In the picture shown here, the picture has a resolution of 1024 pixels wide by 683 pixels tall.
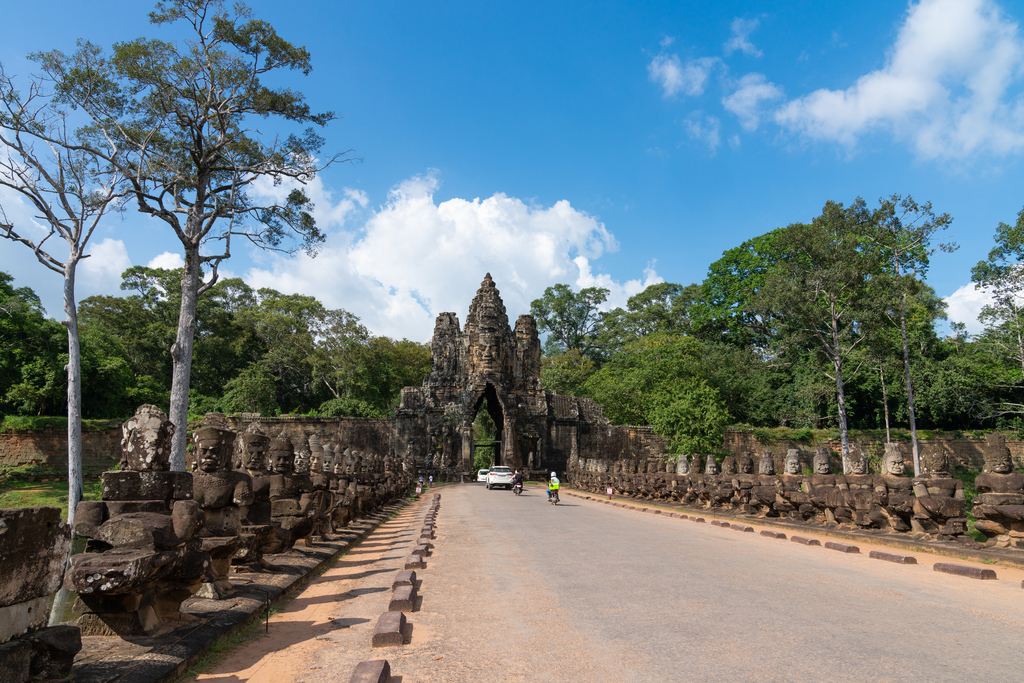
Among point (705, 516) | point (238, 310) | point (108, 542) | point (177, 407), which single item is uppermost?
point (238, 310)

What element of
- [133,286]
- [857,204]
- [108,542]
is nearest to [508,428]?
[857,204]

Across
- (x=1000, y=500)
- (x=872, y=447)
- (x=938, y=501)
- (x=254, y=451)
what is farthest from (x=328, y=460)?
(x=872, y=447)

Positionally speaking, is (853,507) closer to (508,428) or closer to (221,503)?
(221,503)

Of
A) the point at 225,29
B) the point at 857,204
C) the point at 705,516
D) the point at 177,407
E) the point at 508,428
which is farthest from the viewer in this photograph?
the point at 508,428

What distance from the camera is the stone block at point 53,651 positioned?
2.87 meters

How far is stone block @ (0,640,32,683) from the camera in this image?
8.46ft

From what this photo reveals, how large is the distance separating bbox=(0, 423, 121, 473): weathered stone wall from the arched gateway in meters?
15.5

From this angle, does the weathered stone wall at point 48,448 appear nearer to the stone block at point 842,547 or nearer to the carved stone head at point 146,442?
the carved stone head at point 146,442

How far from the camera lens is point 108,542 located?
4.17 m

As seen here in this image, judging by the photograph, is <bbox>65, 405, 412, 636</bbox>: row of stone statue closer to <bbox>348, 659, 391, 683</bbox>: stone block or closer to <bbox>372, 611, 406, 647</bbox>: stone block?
<bbox>372, 611, 406, 647</bbox>: stone block

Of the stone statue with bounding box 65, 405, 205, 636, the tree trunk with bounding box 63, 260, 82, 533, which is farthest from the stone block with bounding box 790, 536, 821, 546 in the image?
the tree trunk with bounding box 63, 260, 82, 533

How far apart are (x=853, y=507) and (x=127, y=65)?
2144 centimetres

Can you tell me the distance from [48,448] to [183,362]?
1755cm

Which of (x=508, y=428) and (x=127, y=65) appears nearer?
(x=127, y=65)
